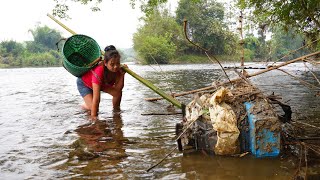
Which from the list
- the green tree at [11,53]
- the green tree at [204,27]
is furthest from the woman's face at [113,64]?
the green tree at [11,53]

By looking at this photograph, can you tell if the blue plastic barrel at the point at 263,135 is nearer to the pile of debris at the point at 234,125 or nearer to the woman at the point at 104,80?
the pile of debris at the point at 234,125

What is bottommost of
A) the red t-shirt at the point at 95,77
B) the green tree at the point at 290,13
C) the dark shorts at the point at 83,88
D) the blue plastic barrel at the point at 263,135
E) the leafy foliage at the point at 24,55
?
the blue plastic barrel at the point at 263,135

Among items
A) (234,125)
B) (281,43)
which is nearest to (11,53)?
(281,43)

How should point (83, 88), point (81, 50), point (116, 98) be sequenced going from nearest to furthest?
point (83, 88), point (116, 98), point (81, 50)

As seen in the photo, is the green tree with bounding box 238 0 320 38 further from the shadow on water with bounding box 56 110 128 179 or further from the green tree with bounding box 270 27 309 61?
the shadow on water with bounding box 56 110 128 179

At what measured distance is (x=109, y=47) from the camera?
5.06 metres

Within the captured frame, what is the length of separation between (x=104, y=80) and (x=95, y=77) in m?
0.36

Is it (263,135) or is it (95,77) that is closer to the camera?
(263,135)

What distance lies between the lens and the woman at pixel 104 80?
15.9 feet

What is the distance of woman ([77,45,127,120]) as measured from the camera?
484 centimetres

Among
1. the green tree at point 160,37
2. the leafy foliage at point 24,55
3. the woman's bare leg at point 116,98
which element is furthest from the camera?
the leafy foliage at point 24,55

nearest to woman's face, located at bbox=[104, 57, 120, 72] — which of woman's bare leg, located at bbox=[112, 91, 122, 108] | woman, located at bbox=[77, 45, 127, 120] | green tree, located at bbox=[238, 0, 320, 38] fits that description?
woman, located at bbox=[77, 45, 127, 120]

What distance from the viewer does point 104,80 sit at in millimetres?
5359

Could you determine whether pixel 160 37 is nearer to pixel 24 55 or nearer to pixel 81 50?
pixel 24 55
